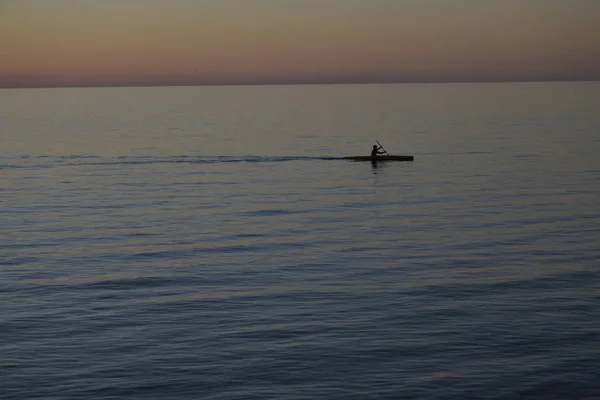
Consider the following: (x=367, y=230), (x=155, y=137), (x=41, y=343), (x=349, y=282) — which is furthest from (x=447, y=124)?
(x=41, y=343)

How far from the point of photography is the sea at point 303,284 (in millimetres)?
23438

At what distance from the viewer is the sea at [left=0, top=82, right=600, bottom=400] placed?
76.9ft

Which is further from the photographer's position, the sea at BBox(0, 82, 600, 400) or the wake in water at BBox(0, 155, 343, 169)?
the wake in water at BBox(0, 155, 343, 169)

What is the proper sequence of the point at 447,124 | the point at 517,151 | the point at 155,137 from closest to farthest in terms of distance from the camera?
the point at 517,151, the point at 155,137, the point at 447,124

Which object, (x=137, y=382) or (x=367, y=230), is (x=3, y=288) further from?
(x=367, y=230)

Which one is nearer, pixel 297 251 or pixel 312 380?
pixel 312 380

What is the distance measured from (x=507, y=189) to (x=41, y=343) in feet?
135

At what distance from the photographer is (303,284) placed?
3325 cm

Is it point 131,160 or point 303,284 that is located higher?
point 131,160

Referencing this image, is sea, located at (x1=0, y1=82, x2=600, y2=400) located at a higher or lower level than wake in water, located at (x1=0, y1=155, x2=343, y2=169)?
lower

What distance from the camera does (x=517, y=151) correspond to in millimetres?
92000

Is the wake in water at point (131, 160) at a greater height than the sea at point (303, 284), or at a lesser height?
greater

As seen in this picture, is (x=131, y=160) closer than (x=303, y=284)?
No

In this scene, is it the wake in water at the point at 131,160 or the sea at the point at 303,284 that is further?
the wake in water at the point at 131,160
